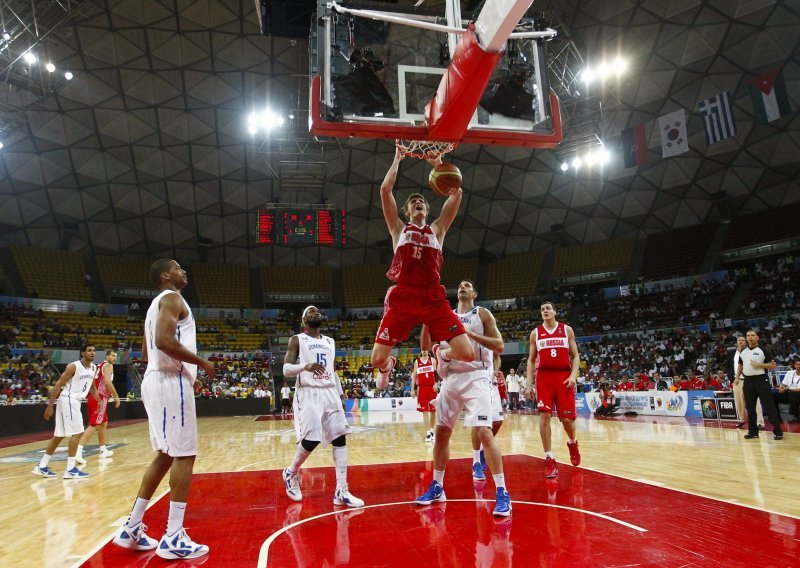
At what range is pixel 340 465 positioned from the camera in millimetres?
5184

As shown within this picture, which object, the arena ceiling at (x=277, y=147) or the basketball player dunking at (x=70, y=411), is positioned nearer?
the basketball player dunking at (x=70, y=411)

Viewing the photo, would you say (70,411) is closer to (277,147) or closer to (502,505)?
(502,505)

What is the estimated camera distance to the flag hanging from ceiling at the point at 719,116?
62.7 ft

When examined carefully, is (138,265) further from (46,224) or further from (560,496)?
(560,496)

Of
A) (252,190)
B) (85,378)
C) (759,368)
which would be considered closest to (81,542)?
(85,378)

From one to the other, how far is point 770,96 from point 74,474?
2310cm

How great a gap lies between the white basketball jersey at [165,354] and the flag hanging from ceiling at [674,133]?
20.9 meters

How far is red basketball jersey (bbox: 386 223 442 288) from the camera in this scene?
467 cm

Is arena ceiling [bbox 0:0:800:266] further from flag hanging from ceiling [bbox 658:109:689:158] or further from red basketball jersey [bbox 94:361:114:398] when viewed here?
red basketball jersey [bbox 94:361:114:398]

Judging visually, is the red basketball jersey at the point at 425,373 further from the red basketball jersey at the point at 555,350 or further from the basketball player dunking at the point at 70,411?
the basketball player dunking at the point at 70,411

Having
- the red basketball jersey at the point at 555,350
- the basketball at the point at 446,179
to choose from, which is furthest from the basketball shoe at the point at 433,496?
the basketball at the point at 446,179

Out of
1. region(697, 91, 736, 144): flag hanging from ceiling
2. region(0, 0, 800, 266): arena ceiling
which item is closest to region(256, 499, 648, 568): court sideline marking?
region(0, 0, 800, 266): arena ceiling

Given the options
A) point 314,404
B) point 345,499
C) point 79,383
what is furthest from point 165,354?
point 79,383

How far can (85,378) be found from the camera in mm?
8633
